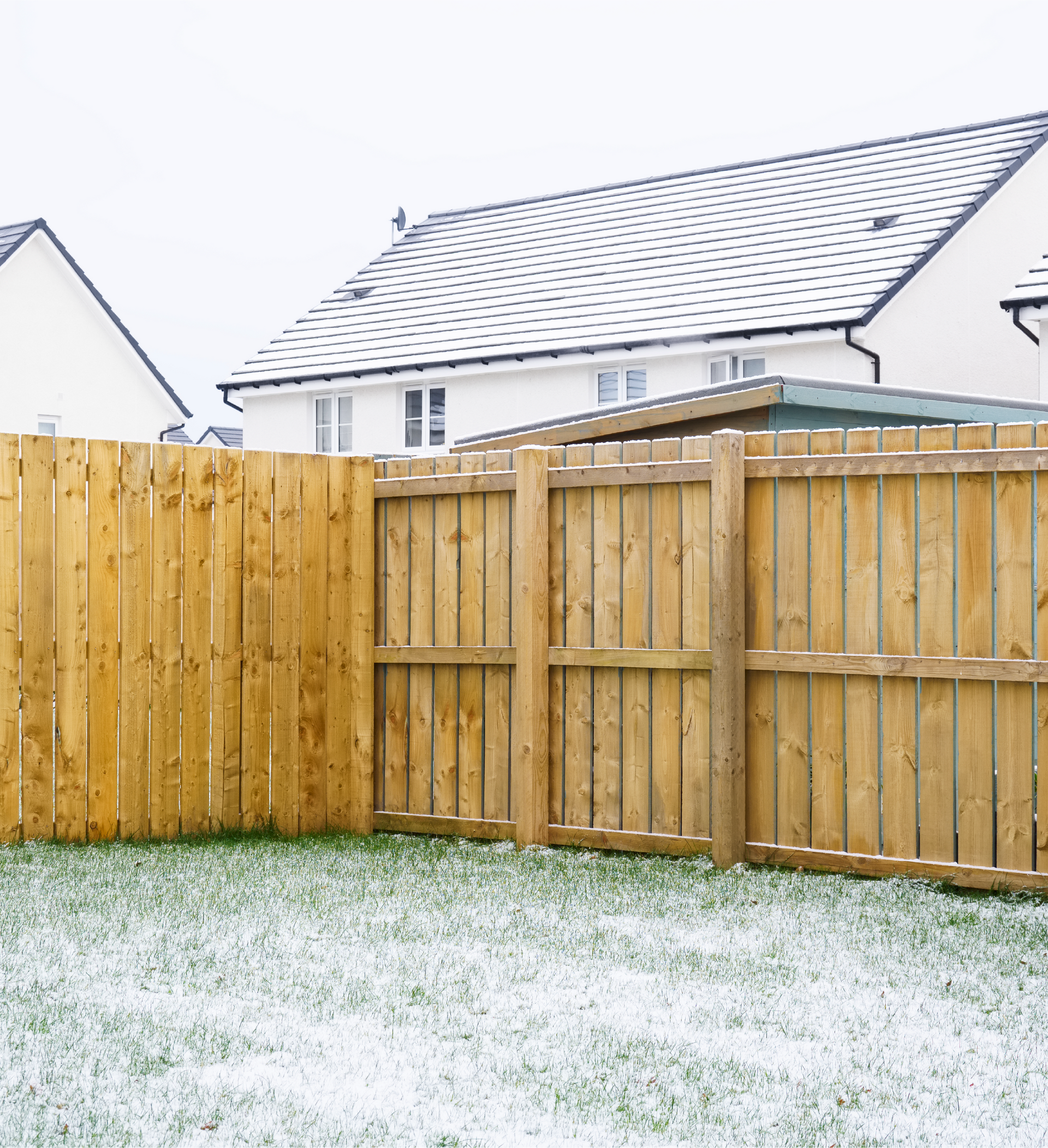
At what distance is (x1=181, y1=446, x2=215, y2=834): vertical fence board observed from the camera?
6.69 m

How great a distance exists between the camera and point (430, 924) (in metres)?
5.13

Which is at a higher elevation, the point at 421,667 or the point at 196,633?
the point at 196,633

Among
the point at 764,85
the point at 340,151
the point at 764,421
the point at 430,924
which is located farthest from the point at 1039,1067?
the point at 340,151

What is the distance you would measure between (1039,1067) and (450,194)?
4293 inches

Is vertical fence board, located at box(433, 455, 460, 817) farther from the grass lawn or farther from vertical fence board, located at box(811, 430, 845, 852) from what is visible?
vertical fence board, located at box(811, 430, 845, 852)

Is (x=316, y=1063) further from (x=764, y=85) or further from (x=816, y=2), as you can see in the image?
(x=764, y=85)

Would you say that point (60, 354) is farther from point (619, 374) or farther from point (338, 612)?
point (338, 612)

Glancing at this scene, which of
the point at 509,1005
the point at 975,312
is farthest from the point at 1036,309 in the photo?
the point at 509,1005

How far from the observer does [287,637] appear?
6980mm

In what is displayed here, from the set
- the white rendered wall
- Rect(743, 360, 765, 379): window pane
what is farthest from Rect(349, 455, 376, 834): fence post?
Rect(743, 360, 765, 379): window pane

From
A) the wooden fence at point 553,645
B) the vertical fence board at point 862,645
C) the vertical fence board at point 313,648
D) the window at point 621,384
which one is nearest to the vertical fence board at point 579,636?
the wooden fence at point 553,645

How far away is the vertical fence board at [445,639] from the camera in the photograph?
6.86 m

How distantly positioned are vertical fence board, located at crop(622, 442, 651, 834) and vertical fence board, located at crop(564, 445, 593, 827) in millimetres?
195

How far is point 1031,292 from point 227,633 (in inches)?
394
